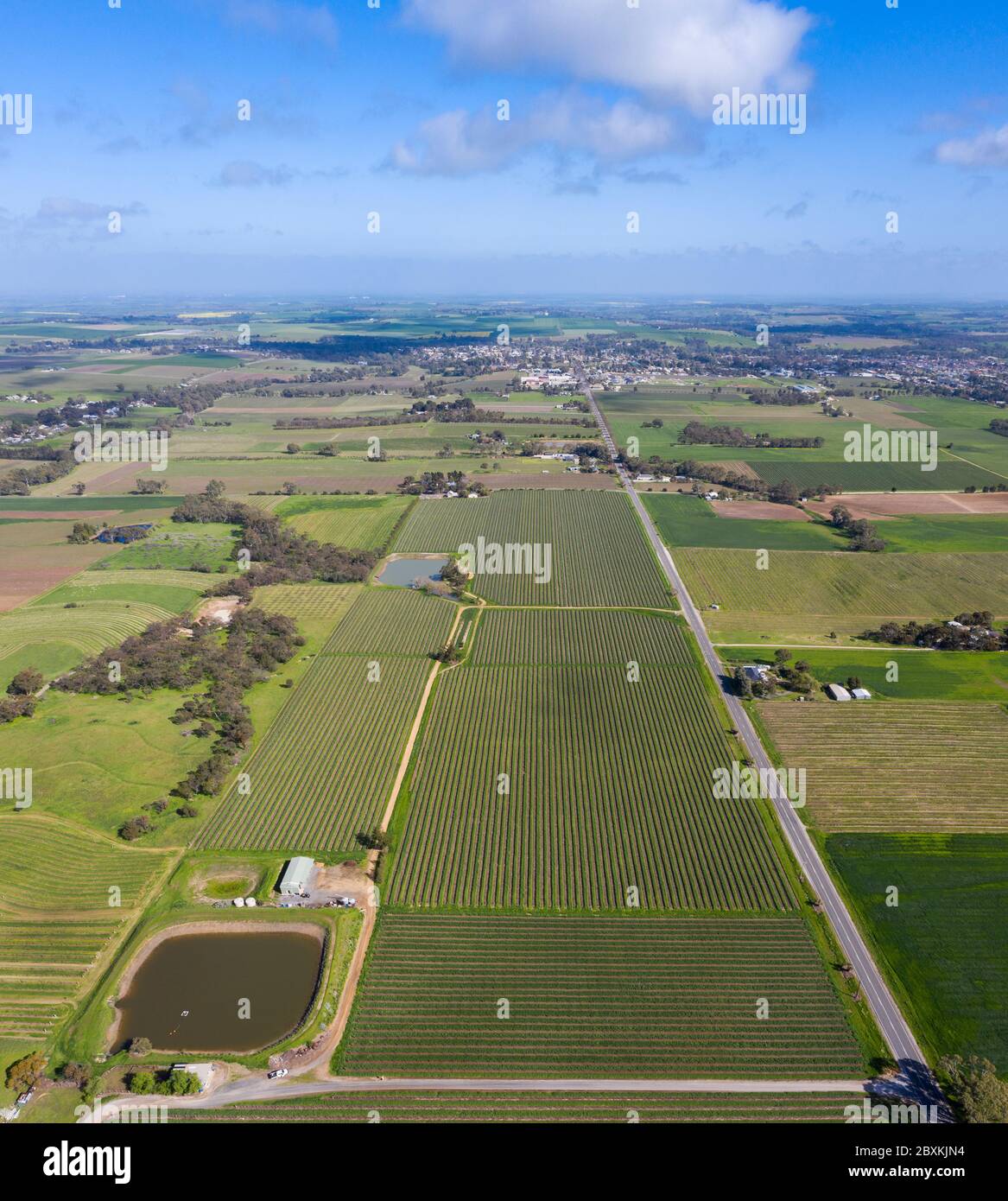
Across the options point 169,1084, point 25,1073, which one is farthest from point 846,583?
point 25,1073

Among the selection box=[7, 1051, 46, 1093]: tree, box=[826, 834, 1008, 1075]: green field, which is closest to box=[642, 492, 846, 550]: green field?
box=[826, 834, 1008, 1075]: green field

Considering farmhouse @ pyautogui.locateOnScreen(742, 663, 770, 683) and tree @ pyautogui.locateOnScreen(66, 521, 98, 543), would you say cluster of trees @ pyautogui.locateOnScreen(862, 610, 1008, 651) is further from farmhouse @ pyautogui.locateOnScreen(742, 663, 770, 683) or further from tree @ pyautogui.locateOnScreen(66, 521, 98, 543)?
tree @ pyautogui.locateOnScreen(66, 521, 98, 543)

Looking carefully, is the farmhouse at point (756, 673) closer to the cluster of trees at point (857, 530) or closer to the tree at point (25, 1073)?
the cluster of trees at point (857, 530)

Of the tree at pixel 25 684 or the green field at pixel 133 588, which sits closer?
the tree at pixel 25 684

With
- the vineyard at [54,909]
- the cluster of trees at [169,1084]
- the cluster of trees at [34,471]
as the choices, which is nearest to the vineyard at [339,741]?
the vineyard at [54,909]

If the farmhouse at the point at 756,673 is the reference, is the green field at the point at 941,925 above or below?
below
